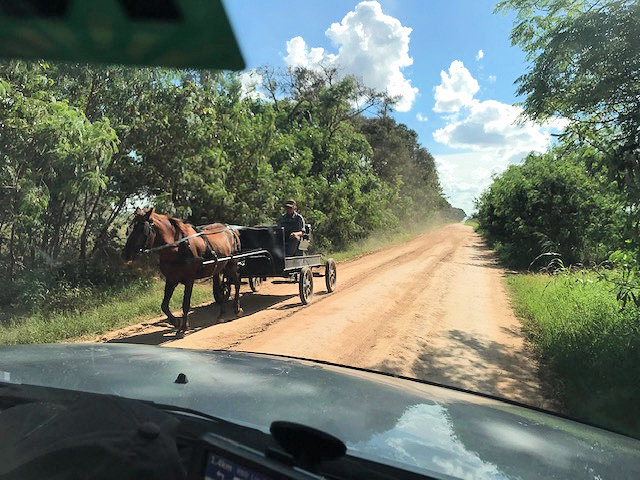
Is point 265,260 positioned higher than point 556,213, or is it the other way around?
point 556,213

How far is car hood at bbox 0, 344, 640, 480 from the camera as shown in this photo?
189 centimetres

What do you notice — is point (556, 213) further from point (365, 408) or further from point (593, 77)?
point (365, 408)

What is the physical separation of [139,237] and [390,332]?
441 centimetres

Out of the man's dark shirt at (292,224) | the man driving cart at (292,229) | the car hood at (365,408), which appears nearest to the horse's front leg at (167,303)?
the man driving cart at (292,229)

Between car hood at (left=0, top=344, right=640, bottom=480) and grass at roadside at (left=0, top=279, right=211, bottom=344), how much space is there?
17.2 feet

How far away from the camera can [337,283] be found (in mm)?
15211

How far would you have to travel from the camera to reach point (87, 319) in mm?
9281

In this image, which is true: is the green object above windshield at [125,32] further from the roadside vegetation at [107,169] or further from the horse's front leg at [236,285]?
the horse's front leg at [236,285]

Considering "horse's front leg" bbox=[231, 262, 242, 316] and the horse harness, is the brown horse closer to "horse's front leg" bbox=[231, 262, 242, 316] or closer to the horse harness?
the horse harness

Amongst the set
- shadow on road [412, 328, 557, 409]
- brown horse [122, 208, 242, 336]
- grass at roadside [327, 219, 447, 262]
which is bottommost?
shadow on road [412, 328, 557, 409]

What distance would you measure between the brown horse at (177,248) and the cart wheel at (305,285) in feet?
6.01

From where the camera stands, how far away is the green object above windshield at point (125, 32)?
11.3ft

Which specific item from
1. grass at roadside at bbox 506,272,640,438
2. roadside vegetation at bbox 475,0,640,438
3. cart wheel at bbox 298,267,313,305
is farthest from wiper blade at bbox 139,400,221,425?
cart wheel at bbox 298,267,313,305

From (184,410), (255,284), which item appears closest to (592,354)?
(184,410)
